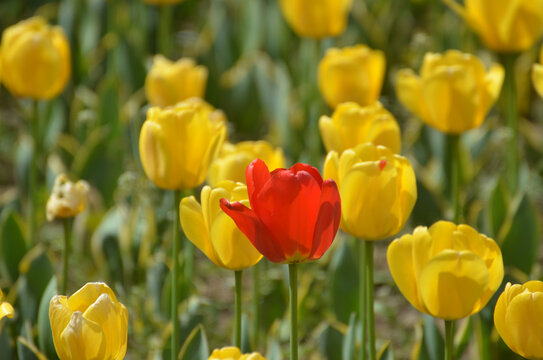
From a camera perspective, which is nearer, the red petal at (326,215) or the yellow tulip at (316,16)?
the red petal at (326,215)

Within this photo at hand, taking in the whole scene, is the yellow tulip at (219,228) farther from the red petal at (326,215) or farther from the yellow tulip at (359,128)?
the yellow tulip at (359,128)

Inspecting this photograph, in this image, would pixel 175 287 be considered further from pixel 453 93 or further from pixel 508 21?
pixel 508 21

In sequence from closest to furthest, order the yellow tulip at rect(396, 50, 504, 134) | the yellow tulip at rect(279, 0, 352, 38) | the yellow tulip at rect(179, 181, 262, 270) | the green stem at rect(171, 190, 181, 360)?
the yellow tulip at rect(179, 181, 262, 270) < the green stem at rect(171, 190, 181, 360) < the yellow tulip at rect(396, 50, 504, 134) < the yellow tulip at rect(279, 0, 352, 38)

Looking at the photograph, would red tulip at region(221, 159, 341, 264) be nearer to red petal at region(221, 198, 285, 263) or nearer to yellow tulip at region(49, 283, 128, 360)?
red petal at region(221, 198, 285, 263)

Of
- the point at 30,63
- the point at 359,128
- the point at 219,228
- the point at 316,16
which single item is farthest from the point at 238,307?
the point at 316,16

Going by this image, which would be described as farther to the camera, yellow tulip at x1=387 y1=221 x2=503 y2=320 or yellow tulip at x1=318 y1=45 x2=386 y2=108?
yellow tulip at x1=318 y1=45 x2=386 y2=108

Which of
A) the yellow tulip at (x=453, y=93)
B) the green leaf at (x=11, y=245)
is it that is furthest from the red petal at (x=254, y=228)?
the green leaf at (x=11, y=245)

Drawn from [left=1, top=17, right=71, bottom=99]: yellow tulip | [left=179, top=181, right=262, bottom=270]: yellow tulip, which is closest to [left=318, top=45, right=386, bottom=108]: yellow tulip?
[left=1, top=17, right=71, bottom=99]: yellow tulip
